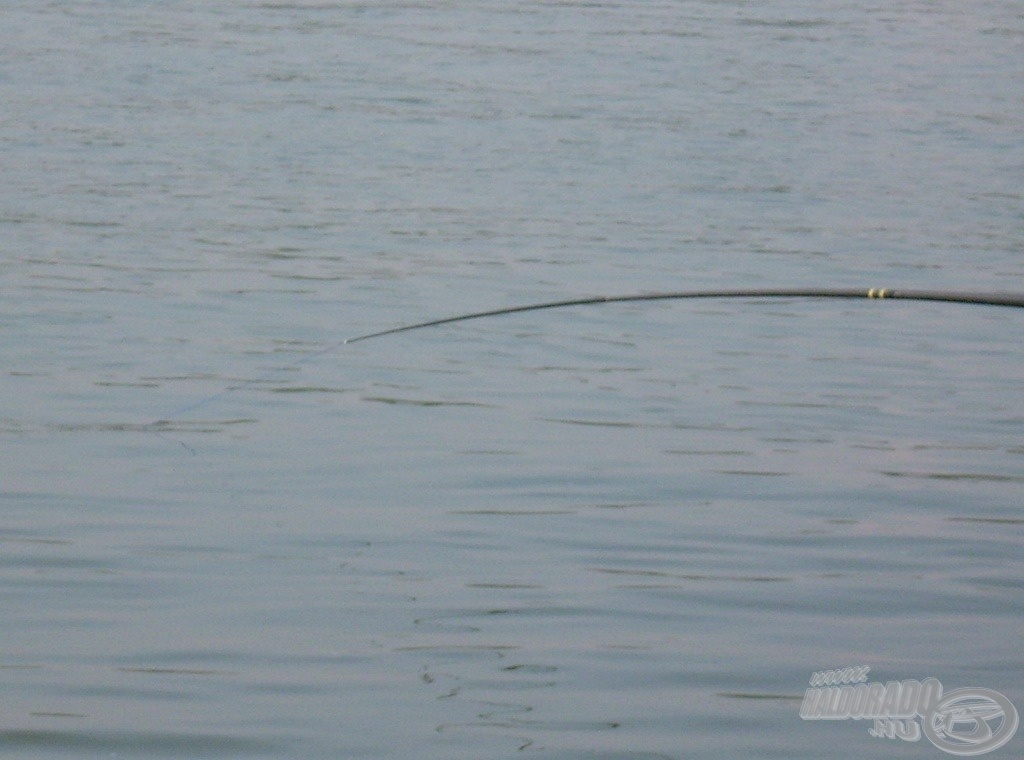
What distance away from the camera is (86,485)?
20.6 ft

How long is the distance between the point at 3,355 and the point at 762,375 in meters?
3.15

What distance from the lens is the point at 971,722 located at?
4.61 meters

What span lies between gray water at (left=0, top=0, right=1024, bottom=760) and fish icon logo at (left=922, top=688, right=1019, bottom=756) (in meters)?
0.06

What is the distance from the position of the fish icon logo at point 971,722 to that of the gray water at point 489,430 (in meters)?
0.06

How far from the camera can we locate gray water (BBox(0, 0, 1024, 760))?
4.75 m

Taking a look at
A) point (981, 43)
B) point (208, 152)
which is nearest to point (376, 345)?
point (208, 152)

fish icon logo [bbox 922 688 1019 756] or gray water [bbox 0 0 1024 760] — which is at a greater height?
gray water [bbox 0 0 1024 760]

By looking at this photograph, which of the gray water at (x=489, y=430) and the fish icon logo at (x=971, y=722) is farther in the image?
the gray water at (x=489, y=430)

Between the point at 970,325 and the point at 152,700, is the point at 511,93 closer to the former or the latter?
the point at 970,325

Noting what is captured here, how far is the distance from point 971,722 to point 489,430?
283 centimetres

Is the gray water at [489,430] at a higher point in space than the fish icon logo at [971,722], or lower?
higher

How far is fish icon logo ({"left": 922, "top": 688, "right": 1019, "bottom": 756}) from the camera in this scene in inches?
176

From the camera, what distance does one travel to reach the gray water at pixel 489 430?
4.75 meters

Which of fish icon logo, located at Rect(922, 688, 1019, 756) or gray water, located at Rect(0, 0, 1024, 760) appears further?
gray water, located at Rect(0, 0, 1024, 760)
